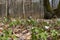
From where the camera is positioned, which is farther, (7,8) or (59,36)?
(7,8)

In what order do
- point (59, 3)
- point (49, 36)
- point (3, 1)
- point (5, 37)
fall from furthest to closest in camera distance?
point (59, 3)
point (3, 1)
point (49, 36)
point (5, 37)

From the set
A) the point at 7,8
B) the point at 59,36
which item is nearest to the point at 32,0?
the point at 7,8

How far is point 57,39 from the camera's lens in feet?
9.34

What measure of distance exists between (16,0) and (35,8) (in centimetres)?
62

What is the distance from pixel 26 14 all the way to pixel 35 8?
343mm

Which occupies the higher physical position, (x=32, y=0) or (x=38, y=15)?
(x=32, y=0)

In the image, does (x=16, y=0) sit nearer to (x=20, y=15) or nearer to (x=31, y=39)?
(x=20, y=15)

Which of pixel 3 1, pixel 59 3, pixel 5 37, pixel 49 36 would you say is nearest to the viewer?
pixel 5 37

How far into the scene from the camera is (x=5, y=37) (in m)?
2.71

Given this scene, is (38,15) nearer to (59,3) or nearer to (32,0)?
(32,0)

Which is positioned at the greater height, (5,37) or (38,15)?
(5,37)

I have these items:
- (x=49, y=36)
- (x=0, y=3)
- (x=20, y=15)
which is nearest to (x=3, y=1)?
(x=0, y=3)

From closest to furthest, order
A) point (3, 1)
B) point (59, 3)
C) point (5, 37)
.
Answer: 1. point (5, 37)
2. point (3, 1)
3. point (59, 3)

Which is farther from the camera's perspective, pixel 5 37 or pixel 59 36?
pixel 59 36
